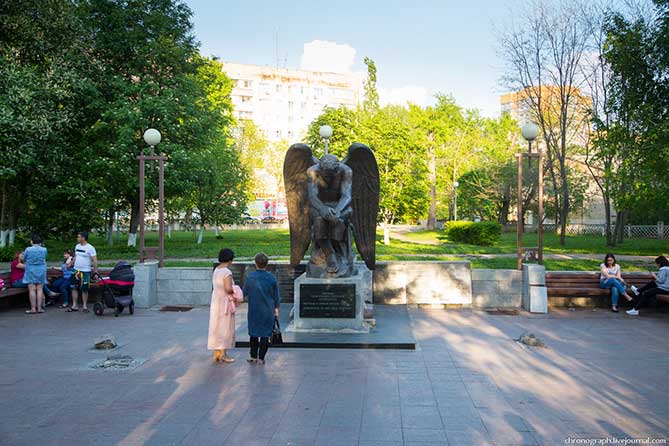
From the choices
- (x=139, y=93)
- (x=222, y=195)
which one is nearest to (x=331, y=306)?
(x=139, y=93)

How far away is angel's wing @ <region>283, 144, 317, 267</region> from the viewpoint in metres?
9.95

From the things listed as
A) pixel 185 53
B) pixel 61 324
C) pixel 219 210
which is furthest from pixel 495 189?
pixel 61 324

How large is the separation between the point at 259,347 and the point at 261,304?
25.6 inches

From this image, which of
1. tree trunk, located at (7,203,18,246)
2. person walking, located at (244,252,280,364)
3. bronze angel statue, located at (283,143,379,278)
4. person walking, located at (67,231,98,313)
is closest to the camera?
person walking, located at (244,252,280,364)

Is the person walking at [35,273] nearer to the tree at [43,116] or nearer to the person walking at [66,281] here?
the person walking at [66,281]

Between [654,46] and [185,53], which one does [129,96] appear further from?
[654,46]

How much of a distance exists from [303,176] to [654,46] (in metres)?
16.7

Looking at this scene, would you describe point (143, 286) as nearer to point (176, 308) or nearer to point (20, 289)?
point (176, 308)

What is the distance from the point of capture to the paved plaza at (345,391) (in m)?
4.95

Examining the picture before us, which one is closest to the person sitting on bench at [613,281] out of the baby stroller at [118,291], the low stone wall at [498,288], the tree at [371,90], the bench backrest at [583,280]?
the bench backrest at [583,280]

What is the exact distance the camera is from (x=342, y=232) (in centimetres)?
914

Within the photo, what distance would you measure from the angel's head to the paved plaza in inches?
121

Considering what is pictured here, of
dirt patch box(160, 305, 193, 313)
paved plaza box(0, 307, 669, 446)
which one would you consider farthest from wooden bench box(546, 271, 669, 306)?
dirt patch box(160, 305, 193, 313)

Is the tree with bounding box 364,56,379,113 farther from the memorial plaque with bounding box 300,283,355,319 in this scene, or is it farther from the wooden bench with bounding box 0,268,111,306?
the memorial plaque with bounding box 300,283,355,319
